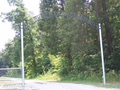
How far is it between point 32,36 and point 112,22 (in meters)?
15.3

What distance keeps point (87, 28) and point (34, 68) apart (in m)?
16.6

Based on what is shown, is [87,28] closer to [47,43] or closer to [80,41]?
[80,41]

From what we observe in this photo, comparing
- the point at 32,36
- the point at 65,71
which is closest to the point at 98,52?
the point at 65,71

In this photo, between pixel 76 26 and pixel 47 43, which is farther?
pixel 47 43

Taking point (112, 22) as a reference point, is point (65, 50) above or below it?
below

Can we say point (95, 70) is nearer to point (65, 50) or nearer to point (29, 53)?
point (65, 50)

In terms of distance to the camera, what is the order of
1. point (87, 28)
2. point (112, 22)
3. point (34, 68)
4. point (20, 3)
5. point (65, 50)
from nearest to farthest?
1. point (112, 22)
2. point (87, 28)
3. point (65, 50)
4. point (20, 3)
5. point (34, 68)

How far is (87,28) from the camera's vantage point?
17109 millimetres

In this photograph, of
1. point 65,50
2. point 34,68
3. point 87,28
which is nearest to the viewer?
point 87,28

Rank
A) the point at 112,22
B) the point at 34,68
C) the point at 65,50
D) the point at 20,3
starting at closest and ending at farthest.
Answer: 1. the point at 112,22
2. the point at 65,50
3. the point at 20,3
4. the point at 34,68

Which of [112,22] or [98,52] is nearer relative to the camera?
[112,22]

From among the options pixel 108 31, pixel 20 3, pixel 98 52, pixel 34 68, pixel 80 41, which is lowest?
pixel 34 68

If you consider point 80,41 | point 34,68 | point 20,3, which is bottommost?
point 34,68

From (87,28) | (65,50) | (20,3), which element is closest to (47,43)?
(65,50)
